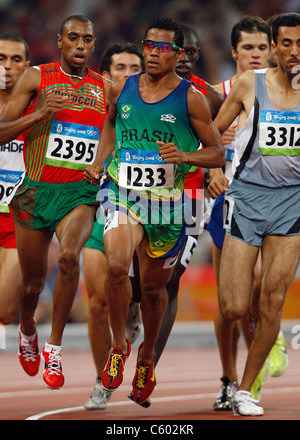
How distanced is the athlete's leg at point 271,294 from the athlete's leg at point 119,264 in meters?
1.01

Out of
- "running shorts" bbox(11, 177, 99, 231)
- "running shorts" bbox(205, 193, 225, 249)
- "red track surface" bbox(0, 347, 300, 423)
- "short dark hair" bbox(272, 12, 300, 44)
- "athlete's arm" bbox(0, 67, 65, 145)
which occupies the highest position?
"short dark hair" bbox(272, 12, 300, 44)

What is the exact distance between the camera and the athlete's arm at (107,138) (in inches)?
267

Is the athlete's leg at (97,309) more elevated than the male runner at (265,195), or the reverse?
the male runner at (265,195)

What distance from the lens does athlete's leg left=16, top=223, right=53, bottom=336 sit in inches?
285

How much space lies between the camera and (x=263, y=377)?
832 cm

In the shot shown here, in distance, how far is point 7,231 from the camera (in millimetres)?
8539

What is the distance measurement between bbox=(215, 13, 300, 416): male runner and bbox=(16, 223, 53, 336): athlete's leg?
1.51 m

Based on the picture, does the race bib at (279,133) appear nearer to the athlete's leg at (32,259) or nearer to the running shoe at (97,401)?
the athlete's leg at (32,259)

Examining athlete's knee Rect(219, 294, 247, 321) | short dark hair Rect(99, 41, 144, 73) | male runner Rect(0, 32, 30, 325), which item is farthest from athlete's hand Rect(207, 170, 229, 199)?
short dark hair Rect(99, 41, 144, 73)

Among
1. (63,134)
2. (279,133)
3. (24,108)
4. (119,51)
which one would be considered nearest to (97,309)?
(63,134)

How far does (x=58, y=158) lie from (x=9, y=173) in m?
1.35

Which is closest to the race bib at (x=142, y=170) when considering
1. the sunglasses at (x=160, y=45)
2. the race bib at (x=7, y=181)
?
the sunglasses at (x=160, y=45)

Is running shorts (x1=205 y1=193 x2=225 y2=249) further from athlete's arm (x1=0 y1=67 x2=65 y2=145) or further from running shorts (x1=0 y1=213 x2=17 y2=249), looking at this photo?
athlete's arm (x1=0 y1=67 x2=65 y2=145)

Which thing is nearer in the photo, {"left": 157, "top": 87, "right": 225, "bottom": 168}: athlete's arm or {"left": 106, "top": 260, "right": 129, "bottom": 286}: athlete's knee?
{"left": 106, "top": 260, "right": 129, "bottom": 286}: athlete's knee
